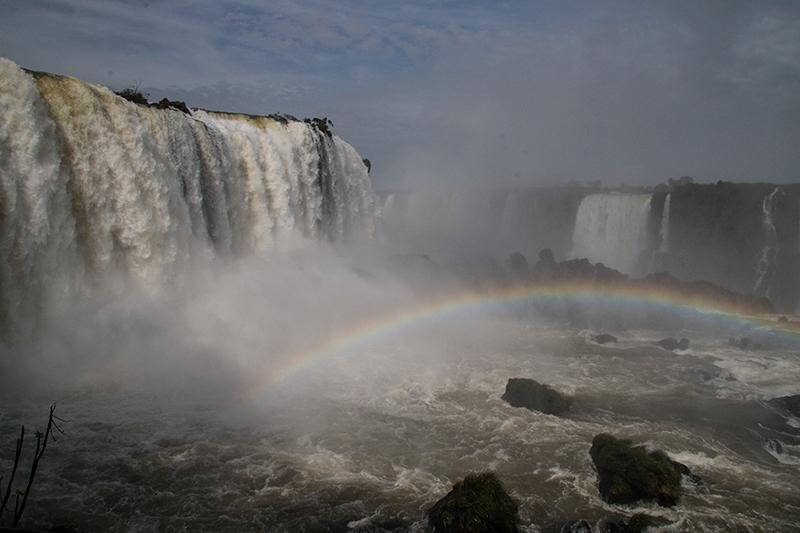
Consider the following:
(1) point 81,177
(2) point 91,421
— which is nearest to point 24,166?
(1) point 81,177

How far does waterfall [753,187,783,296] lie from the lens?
88.8 ft

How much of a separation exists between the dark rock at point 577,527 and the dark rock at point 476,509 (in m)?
0.72

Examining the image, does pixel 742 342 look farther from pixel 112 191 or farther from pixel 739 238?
pixel 112 191

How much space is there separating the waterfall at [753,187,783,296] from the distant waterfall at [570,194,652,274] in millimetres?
6151

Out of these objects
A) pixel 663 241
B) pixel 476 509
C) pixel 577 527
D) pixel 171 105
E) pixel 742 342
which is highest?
pixel 171 105

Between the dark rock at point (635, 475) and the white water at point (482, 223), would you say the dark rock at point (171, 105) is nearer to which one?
the dark rock at point (635, 475)

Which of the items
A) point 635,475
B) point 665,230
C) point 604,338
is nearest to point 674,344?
point 604,338

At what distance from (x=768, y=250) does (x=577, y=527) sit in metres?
27.1

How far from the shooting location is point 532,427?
10953 millimetres

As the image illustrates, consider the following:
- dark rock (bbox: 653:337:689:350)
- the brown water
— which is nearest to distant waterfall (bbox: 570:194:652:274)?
dark rock (bbox: 653:337:689:350)

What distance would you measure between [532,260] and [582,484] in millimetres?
30075

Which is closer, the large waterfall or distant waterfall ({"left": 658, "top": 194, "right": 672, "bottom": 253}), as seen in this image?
the large waterfall

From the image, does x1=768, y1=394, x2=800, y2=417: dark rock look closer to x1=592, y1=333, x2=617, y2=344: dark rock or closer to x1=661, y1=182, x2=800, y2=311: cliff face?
x1=592, y1=333, x2=617, y2=344: dark rock

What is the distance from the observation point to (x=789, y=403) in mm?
12148
